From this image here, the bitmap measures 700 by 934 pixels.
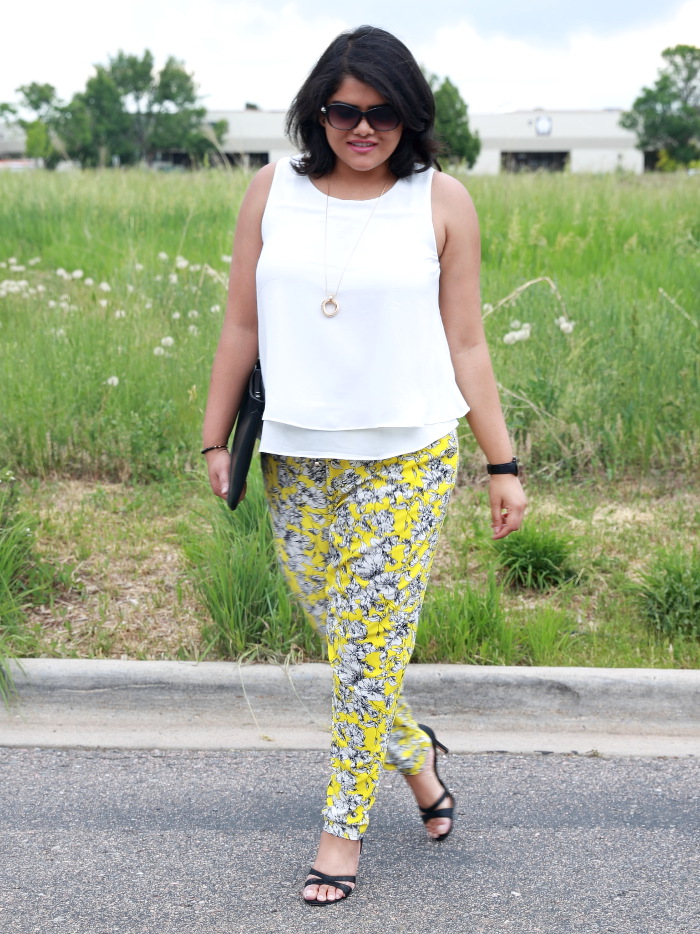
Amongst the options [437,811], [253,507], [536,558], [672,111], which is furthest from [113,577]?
[672,111]

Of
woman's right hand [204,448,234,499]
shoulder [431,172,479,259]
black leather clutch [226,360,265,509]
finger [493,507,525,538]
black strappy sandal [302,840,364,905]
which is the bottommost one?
black strappy sandal [302,840,364,905]

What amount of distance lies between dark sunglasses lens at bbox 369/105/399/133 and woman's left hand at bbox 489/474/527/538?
875 mm

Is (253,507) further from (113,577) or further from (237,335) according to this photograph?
(237,335)

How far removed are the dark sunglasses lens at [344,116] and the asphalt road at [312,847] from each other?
73.0 inches

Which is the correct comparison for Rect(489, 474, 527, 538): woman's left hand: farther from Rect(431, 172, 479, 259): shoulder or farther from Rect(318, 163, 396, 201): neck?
Rect(318, 163, 396, 201): neck

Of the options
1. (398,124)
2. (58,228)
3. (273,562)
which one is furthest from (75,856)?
(58,228)

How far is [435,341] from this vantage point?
8.16 feet

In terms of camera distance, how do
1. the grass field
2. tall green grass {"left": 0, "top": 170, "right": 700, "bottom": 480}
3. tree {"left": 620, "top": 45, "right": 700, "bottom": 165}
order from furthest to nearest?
tree {"left": 620, "top": 45, "right": 700, "bottom": 165}
tall green grass {"left": 0, "top": 170, "right": 700, "bottom": 480}
the grass field

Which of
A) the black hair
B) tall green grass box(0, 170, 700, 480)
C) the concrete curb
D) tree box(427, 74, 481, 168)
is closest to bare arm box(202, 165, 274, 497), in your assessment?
the black hair

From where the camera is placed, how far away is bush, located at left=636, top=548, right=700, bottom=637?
407 centimetres

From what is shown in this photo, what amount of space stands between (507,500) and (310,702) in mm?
1390

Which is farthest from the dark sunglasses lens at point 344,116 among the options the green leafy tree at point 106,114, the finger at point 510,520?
the green leafy tree at point 106,114

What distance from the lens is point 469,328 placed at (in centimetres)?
257

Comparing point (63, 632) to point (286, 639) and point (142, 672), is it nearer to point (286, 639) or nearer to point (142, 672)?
point (142, 672)
